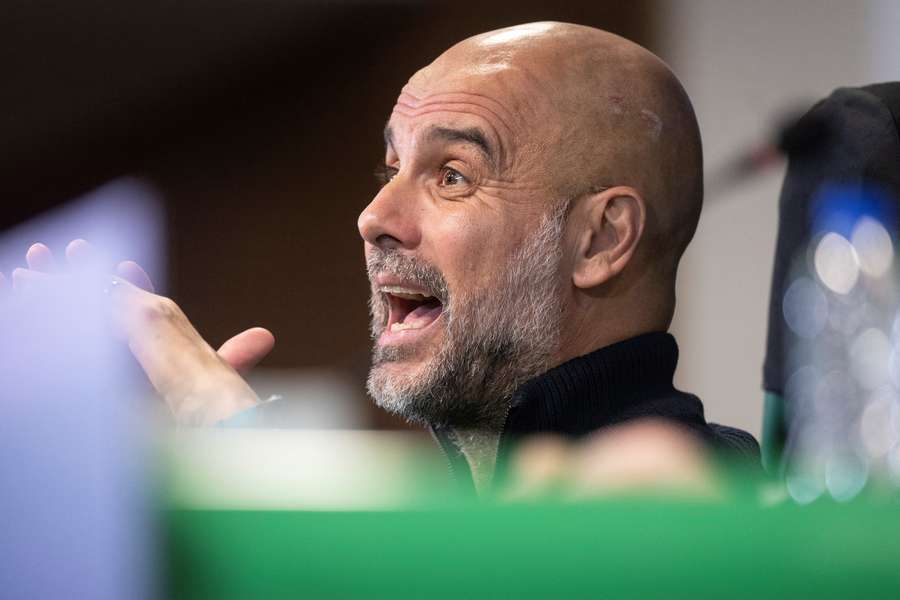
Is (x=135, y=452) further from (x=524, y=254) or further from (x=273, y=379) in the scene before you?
(x=273, y=379)

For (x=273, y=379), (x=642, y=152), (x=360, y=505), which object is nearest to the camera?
(x=360, y=505)

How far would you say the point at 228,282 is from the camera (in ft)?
9.42

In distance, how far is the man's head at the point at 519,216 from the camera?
102 centimetres

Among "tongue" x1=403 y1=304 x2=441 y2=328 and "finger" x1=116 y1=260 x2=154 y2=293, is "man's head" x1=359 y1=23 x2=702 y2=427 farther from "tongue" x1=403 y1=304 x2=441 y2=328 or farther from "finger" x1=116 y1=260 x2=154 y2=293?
"finger" x1=116 y1=260 x2=154 y2=293

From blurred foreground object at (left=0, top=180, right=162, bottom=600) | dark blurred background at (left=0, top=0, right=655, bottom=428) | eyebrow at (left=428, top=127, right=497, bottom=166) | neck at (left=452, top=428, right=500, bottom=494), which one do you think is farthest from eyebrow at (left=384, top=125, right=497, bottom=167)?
dark blurred background at (left=0, top=0, right=655, bottom=428)

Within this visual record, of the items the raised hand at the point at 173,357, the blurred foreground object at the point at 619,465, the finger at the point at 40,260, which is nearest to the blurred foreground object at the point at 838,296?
the blurred foreground object at the point at 619,465

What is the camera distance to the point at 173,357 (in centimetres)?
97

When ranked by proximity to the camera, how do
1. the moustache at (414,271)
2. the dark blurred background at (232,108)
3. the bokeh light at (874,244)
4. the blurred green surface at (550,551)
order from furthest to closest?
the dark blurred background at (232,108), the bokeh light at (874,244), the moustache at (414,271), the blurred green surface at (550,551)

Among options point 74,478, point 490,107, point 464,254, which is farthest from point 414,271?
point 74,478

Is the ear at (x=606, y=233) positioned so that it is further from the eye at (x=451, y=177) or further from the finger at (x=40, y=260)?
the finger at (x=40, y=260)

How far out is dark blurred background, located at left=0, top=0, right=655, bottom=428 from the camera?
9.75 feet

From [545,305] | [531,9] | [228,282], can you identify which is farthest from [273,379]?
[545,305]

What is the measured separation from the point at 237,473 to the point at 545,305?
77cm

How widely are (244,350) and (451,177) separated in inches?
8.6
